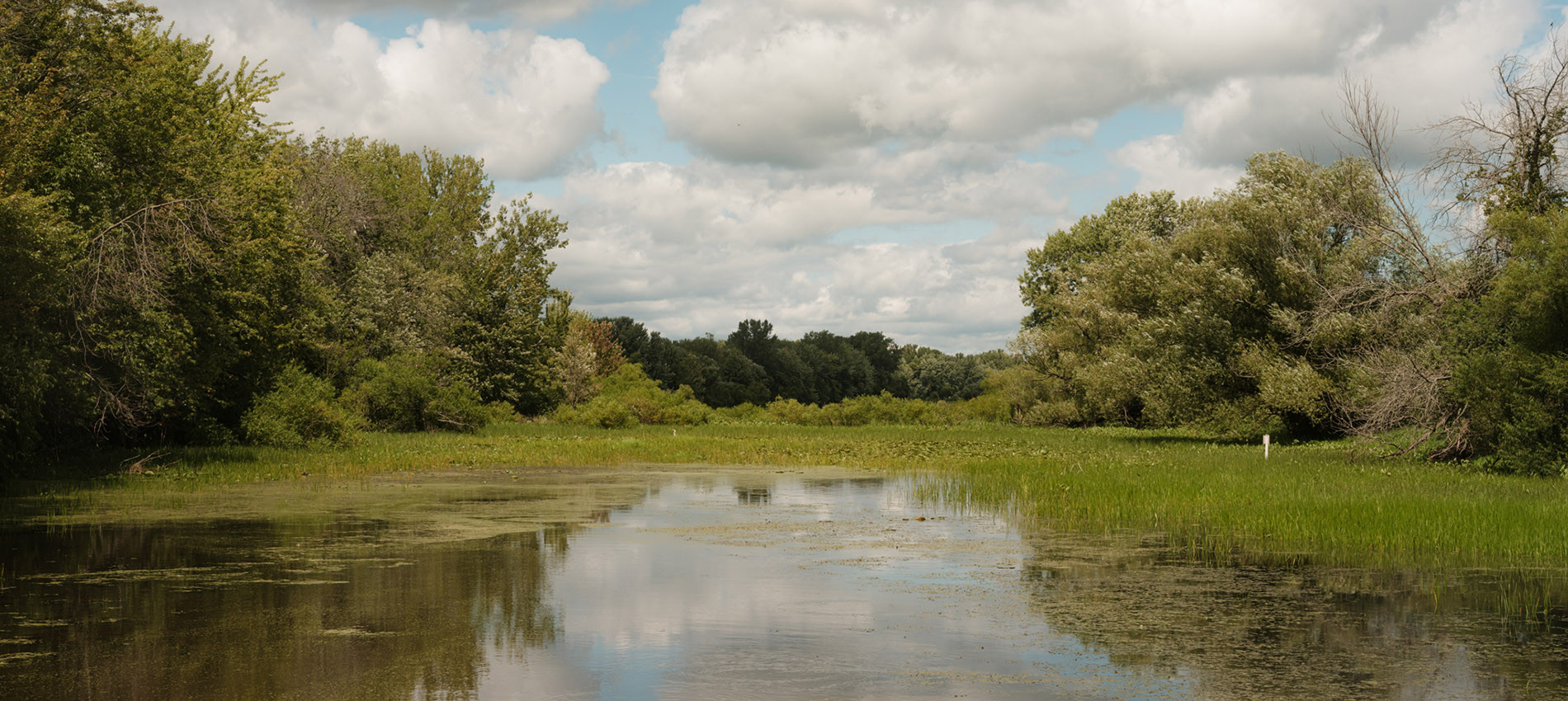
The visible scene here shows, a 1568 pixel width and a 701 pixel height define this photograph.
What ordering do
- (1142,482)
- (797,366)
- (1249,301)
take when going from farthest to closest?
1. (797,366)
2. (1249,301)
3. (1142,482)

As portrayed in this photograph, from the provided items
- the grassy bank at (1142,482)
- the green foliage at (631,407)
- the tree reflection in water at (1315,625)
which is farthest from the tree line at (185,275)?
the tree reflection in water at (1315,625)

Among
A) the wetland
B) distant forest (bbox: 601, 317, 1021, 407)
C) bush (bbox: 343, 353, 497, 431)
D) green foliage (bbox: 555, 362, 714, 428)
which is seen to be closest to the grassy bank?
the wetland

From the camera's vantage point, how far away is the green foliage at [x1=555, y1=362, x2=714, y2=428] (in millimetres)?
50469

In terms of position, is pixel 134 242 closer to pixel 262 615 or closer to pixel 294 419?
pixel 294 419

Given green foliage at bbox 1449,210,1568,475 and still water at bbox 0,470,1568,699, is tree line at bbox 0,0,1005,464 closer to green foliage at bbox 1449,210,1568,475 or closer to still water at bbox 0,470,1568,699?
still water at bbox 0,470,1568,699

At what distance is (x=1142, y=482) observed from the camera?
19.8m

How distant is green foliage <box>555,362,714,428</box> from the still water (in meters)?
35.0

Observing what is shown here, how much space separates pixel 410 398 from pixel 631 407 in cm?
1468

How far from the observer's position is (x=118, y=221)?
72.2ft

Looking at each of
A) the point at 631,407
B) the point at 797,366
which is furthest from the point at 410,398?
the point at 797,366

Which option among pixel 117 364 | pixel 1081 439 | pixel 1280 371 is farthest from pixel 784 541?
pixel 1081 439

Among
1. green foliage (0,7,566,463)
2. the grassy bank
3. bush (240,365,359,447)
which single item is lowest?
the grassy bank

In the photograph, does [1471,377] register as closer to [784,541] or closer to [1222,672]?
[784,541]

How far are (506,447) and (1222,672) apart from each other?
2856cm
